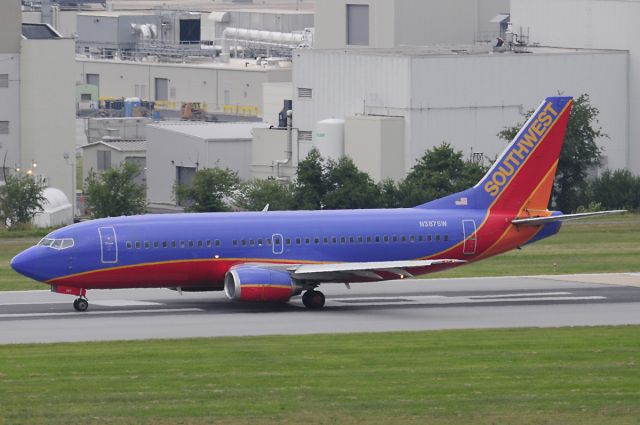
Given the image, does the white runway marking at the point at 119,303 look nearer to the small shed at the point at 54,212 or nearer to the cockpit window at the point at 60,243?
the cockpit window at the point at 60,243

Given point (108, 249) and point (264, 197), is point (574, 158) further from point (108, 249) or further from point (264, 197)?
point (108, 249)

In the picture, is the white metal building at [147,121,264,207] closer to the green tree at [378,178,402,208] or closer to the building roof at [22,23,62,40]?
the building roof at [22,23,62,40]

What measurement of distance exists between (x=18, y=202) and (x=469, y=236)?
158ft

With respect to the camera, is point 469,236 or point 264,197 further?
point 264,197

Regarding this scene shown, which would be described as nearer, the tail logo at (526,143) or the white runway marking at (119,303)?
the white runway marking at (119,303)

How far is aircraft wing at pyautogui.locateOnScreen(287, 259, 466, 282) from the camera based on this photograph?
51.9 m

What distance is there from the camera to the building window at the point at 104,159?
14162cm

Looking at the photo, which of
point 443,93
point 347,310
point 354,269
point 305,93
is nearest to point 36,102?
point 305,93

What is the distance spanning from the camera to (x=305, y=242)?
2126 inches

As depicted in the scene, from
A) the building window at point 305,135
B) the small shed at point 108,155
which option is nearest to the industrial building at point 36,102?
the small shed at point 108,155

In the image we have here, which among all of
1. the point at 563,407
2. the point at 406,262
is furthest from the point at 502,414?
the point at 406,262

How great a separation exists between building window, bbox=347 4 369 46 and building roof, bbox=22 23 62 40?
24.7 meters

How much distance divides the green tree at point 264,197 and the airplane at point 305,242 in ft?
116

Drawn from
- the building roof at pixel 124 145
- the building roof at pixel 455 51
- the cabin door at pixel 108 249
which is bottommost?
the cabin door at pixel 108 249
